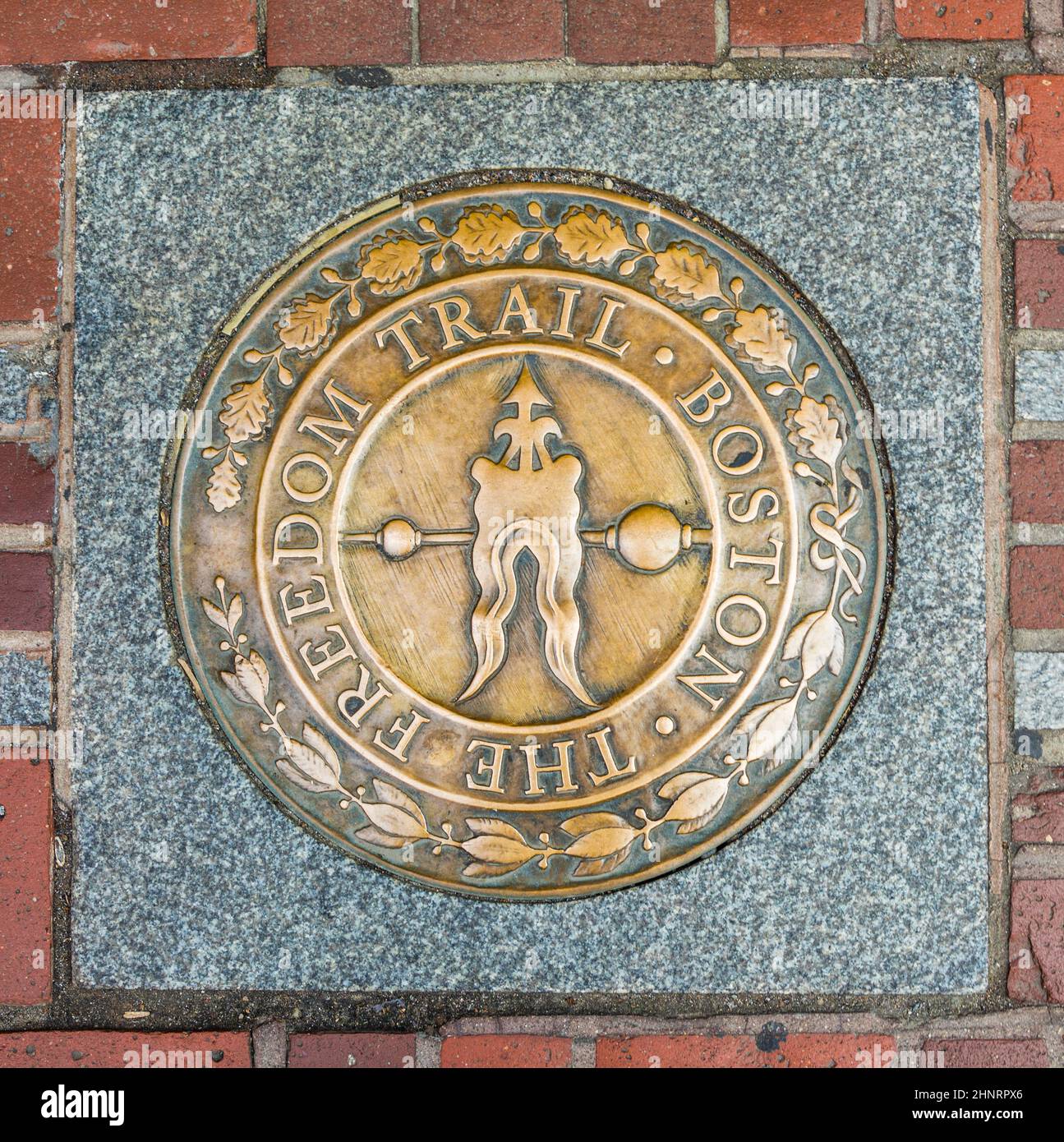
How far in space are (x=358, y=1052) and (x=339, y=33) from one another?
1855 mm

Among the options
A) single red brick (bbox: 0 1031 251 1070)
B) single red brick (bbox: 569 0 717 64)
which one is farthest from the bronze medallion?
single red brick (bbox: 0 1031 251 1070)

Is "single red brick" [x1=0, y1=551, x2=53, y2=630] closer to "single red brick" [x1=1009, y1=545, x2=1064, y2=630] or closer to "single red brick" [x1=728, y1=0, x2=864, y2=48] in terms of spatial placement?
"single red brick" [x1=728, y1=0, x2=864, y2=48]

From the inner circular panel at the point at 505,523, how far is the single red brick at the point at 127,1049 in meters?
0.75

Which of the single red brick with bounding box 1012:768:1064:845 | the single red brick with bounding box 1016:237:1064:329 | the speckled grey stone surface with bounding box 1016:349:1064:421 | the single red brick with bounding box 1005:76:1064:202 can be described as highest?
the single red brick with bounding box 1005:76:1064:202

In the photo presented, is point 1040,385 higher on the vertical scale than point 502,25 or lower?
lower

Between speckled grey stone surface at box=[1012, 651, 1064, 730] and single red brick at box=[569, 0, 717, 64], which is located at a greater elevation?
single red brick at box=[569, 0, 717, 64]

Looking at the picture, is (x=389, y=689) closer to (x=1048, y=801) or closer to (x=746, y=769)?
(x=746, y=769)

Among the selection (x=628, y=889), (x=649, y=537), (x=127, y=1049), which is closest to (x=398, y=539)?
(x=649, y=537)

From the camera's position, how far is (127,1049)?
4.94 ft

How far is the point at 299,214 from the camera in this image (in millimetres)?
1490

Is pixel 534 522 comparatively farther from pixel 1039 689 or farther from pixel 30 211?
pixel 30 211

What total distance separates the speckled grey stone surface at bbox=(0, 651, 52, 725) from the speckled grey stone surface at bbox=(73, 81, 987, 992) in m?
0.07

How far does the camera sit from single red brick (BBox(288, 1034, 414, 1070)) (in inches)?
58.9
